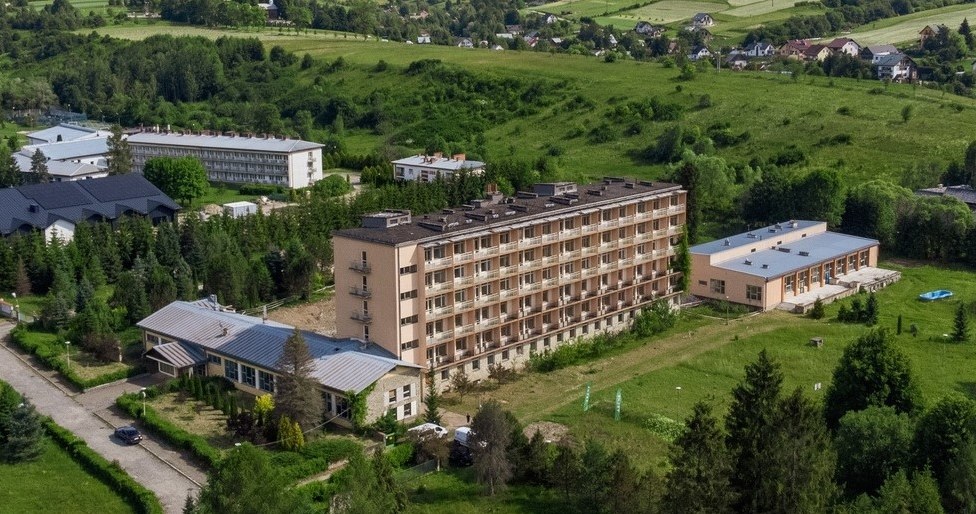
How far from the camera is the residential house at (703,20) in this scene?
148875 millimetres

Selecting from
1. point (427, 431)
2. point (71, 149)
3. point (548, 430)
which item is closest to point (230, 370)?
point (427, 431)

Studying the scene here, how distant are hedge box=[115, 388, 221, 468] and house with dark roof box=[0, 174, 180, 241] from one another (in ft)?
71.3

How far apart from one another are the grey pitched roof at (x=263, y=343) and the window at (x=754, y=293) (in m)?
20.2

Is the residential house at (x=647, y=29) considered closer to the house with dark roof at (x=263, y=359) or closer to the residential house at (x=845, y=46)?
the residential house at (x=845, y=46)

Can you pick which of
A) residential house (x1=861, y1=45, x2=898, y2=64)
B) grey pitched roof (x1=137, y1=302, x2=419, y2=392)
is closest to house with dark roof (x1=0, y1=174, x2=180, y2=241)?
grey pitched roof (x1=137, y1=302, x2=419, y2=392)

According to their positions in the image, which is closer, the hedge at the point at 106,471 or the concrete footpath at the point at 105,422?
the hedge at the point at 106,471

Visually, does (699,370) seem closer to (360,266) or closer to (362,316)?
(362,316)

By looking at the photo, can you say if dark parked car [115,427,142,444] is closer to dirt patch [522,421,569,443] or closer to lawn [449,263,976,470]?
lawn [449,263,976,470]

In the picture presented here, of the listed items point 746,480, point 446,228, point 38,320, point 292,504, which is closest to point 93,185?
point 38,320

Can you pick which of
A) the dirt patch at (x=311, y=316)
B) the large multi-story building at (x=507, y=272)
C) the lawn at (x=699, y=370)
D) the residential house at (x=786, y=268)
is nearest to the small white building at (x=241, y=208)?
the dirt patch at (x=311, y=316)

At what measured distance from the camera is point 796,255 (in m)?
54.1

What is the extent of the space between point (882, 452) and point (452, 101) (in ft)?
245

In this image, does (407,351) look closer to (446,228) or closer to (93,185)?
(446,228)

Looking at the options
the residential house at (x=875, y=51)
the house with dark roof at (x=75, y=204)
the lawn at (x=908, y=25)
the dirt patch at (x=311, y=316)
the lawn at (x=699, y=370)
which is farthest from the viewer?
the lawn at (x=908, y=25)
